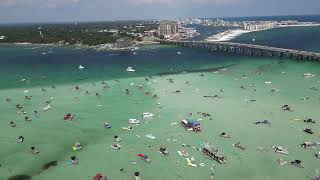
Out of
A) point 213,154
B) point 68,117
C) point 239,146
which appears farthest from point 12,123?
point 239,146

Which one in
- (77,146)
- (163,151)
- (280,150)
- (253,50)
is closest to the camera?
(280,150)

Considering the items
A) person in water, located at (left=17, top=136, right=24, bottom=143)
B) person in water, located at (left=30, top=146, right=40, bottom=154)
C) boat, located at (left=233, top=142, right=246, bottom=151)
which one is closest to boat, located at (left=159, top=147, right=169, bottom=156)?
boat, located at (left=233, top=142, right=246, bottom=151)

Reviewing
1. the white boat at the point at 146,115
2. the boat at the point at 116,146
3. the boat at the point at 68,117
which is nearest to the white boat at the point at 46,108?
the boat at the point at 68,117

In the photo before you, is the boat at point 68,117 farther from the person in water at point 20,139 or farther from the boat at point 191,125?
the boat at point 191,125

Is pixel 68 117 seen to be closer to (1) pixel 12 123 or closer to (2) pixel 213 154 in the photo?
(1) pixel 12 123

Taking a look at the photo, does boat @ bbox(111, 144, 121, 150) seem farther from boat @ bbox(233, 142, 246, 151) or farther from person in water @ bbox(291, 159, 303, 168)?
person in water @ bbox(291, 159, 303, 168)
